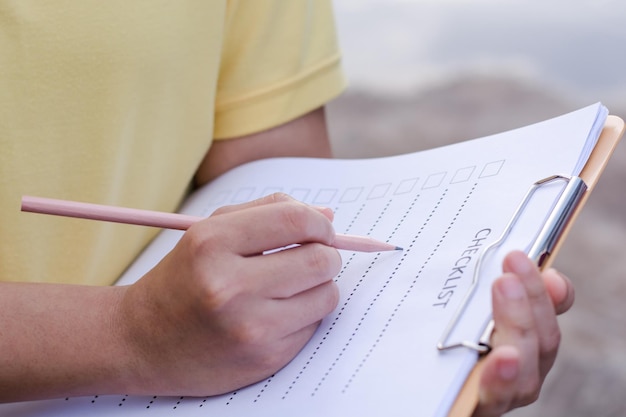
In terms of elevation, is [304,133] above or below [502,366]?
above

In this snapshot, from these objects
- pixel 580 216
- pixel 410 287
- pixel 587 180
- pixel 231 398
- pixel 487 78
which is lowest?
pixel 231 398

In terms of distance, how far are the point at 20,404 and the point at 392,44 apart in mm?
1829

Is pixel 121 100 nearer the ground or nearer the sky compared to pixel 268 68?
nearer the ground

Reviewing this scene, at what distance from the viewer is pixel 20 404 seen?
453mm

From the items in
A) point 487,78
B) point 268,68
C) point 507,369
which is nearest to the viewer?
point 507,369

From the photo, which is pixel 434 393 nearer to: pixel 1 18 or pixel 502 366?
pixel 502 366

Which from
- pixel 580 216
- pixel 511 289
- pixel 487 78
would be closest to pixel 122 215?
pixel 511 289

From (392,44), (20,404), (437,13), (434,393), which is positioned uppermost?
(437,13)

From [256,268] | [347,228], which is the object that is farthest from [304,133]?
[256,268]

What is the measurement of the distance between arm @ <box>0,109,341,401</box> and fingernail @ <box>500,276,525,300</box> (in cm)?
10

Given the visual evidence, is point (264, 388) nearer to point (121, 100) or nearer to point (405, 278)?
point (405, 278)

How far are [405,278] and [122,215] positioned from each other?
6.5 inches

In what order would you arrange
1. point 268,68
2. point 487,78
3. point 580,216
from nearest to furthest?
point 268,68, point 580,216, point 487,78

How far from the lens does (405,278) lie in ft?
1.41
